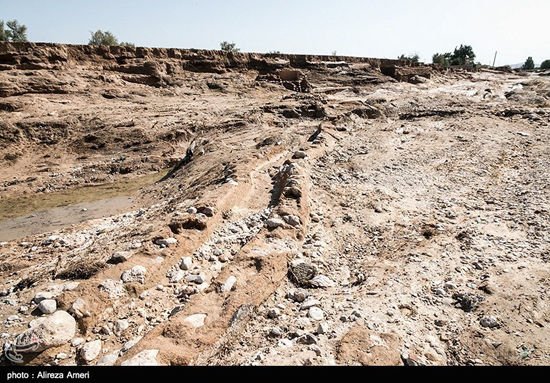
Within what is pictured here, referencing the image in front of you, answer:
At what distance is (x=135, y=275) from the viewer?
12.0 ft

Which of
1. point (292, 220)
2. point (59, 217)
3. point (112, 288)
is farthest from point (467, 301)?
point (59, 217)

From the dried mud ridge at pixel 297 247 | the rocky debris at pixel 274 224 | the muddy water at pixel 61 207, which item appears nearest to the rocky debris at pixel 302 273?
the dried mud ridge at pixel 297 247

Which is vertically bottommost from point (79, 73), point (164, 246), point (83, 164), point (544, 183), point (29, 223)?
point (29, 223)

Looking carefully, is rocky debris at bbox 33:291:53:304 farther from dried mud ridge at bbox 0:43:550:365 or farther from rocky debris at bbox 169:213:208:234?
rocky debris at bbox 169:213:208:234

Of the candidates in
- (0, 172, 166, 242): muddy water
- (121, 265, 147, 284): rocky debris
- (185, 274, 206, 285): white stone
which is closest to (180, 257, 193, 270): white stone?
(185, 274, 206, 285): white stone

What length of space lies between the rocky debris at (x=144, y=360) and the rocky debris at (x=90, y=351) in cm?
44

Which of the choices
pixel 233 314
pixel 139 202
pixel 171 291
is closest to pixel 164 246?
pixel 171 291

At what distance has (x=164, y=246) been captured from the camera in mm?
4172

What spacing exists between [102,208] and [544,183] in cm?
1102

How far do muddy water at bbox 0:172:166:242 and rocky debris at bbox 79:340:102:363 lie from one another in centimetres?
644

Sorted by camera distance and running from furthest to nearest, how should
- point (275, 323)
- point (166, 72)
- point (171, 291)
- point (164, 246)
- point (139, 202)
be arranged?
point (166, 72) → point (139, 202) → point (164, 246) → point (171, 291) → point (275, 323)

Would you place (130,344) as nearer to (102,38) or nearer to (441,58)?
(102,38)

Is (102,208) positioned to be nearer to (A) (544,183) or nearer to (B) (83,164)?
(B) (83,164)

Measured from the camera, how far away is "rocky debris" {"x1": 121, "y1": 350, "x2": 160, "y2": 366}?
8.18 ft
